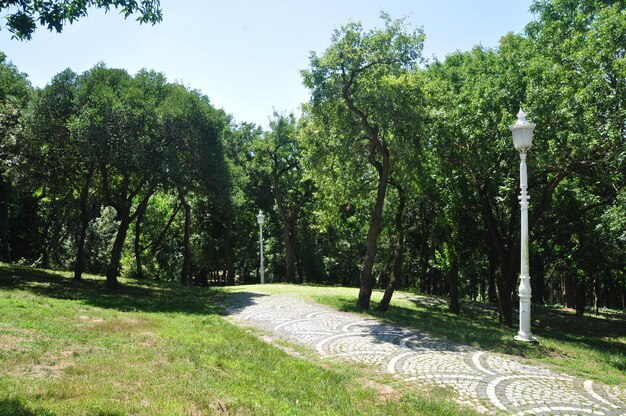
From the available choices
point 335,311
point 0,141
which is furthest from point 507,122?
point 0,141

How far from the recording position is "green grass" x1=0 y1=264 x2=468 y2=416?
5.53 m

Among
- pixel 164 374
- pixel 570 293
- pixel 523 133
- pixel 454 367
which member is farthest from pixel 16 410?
pixel 570 293

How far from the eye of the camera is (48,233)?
3988cm

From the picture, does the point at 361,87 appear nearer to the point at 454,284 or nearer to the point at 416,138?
the point at 416,138

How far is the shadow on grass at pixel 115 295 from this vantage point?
15422 millimetres

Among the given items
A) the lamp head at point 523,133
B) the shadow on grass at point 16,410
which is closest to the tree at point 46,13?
the shadow on grass at point 16,410

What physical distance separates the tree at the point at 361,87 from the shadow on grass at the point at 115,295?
7.83 meters

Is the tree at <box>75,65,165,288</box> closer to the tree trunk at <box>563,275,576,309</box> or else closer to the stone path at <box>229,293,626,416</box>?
the stone path at <box>229,293,626,416</box>

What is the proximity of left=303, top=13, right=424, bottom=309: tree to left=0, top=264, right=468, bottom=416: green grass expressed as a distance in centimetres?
782

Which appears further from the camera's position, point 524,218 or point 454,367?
point 524,218

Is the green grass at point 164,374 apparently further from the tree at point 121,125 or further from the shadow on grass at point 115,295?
the tree at point 121,125

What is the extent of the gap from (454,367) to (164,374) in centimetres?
540

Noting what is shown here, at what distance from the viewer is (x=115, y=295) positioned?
1778 cm

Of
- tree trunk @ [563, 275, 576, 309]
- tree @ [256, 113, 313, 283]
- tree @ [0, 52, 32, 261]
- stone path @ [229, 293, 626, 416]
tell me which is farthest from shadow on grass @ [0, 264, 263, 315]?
tree trunk @ [563, 275, 576, 309]
